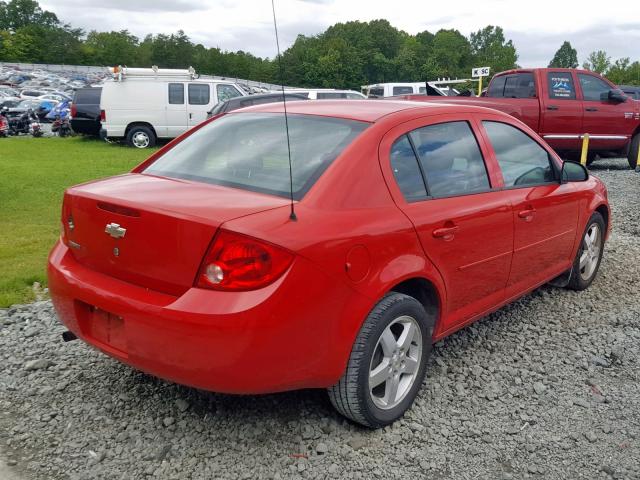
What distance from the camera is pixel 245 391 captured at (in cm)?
255

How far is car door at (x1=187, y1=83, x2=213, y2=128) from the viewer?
60.0 feet

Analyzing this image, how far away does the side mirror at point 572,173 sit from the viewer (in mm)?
4512

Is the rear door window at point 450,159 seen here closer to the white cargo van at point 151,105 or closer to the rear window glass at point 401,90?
the white cargo van at point 151,105

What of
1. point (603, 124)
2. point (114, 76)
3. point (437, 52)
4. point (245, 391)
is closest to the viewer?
point (245, 391)

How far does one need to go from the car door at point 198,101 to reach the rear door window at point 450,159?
15456 millimetres

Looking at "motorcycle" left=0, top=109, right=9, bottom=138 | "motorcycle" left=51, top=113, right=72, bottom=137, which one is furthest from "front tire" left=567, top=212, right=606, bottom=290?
"motorcycle" left=0, top=109, right=9, bottom=138

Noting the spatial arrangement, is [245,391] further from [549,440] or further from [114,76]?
[114,76]

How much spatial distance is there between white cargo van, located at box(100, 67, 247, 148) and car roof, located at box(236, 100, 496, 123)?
1508 cm

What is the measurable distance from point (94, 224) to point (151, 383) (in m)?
1.04

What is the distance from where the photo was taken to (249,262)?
8.16ft

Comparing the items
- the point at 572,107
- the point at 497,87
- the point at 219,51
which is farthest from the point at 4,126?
the point at 219,51

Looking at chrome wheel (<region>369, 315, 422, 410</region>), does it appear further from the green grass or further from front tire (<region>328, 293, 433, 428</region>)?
the green grass

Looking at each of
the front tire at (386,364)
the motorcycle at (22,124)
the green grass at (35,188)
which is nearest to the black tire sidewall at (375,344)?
the front tire at (386,364)

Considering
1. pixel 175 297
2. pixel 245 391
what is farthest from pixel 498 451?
pixel 175 297
